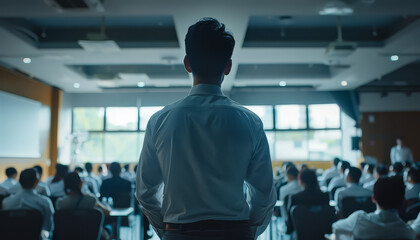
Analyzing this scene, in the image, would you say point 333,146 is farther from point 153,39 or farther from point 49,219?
point 49,219

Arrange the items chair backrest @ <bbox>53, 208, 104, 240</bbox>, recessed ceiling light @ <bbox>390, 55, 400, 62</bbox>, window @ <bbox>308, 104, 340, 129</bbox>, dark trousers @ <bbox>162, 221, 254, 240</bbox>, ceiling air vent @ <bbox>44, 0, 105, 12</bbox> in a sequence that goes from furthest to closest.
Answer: window @ <bbox>308, 104, 340, 129</bbox>, recessed ceiling light @ <bbox>390, 55, 400, 62</bbox>, ceiling air vent @ <bbox>44, 0, 105, 12</bbox>, chair backrest @ <bbox>53, 208, 104, 240</bbox>, dark trousers @ <bbox>162, 221, 254, 240</bbox>

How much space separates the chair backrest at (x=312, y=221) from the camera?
3.42 metres

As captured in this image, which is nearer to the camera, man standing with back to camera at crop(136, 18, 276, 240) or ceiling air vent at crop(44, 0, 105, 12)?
man standing with back to camera at crop(136, 18, 276, 240)

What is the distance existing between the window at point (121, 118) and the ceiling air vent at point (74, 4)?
903cm

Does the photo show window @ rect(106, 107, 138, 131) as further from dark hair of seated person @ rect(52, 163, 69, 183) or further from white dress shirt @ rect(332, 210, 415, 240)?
white dress shirt @ rect(332, 210, 415, 240)

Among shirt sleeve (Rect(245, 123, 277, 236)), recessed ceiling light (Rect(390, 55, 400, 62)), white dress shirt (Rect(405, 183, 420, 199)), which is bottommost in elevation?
white dress shirt (Rect(405, 183, 420, 199))

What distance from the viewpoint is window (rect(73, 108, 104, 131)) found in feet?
46.2

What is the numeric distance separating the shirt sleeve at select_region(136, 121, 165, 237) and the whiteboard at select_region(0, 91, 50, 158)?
31.2ft

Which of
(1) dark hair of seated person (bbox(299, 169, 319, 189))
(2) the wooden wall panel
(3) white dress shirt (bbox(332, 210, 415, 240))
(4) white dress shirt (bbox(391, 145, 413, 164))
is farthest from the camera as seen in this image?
(2) the wooden wall panel

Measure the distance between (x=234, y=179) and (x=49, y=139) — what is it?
12.3 meters

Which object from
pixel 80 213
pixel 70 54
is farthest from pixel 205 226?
pixel 70 54

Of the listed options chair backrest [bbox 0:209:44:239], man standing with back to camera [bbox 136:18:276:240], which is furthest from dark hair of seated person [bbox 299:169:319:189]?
man standing with back to camera [bbox 136:18:276:240]

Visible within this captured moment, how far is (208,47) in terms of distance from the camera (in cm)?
119

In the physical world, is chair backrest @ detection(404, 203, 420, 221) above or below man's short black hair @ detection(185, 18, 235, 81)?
below
